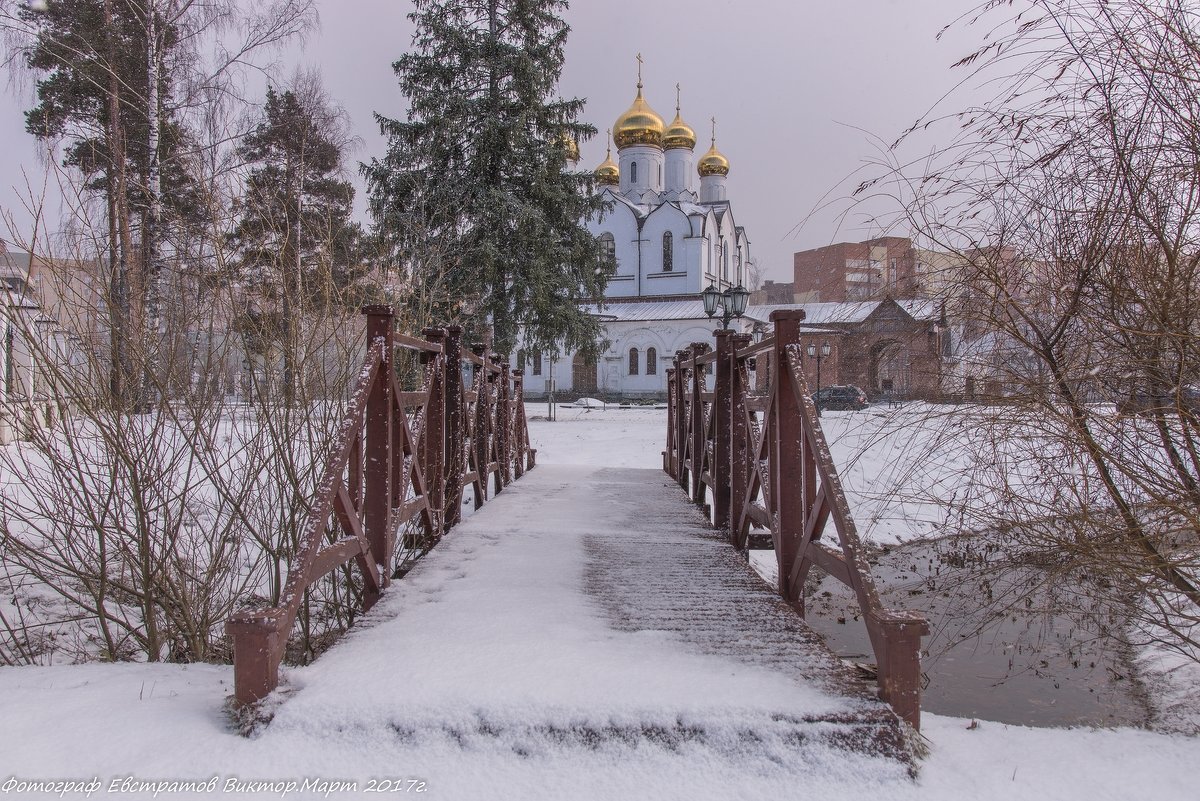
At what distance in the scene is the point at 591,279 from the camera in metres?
22.8

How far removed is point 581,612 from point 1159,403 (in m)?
2.75

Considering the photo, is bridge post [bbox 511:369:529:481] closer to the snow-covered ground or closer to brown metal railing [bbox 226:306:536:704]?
brown metal railing [bbox 226:306:536:704]

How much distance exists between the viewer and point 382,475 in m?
3.73

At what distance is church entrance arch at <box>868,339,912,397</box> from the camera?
462 cm

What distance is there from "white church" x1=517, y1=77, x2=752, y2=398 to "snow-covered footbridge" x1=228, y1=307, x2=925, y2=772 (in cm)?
3484

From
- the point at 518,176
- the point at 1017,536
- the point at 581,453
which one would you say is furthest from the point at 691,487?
the point at 518,176

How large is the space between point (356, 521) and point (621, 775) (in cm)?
177

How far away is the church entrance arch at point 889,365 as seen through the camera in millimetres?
4621

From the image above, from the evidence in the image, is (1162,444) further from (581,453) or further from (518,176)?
(518,176)

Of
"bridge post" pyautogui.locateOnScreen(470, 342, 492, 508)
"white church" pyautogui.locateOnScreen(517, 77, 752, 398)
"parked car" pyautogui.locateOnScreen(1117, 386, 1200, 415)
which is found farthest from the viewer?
"white church" pyautogui.locateOnScreen(517, 77, 752, 398)

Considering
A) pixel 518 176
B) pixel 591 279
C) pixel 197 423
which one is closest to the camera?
pixel 197 423

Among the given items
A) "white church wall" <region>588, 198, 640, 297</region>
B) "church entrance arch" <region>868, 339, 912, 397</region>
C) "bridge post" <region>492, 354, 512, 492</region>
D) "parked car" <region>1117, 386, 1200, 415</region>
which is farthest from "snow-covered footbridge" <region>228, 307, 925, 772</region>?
"white church wall" <region>588, 198, 640, 297</region>

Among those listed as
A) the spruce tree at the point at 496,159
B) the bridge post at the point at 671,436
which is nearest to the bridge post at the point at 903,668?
the bridge post at the point at 671,436

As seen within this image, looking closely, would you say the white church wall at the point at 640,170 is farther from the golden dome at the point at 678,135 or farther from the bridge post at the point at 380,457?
the bridge post at the point at 380,457
